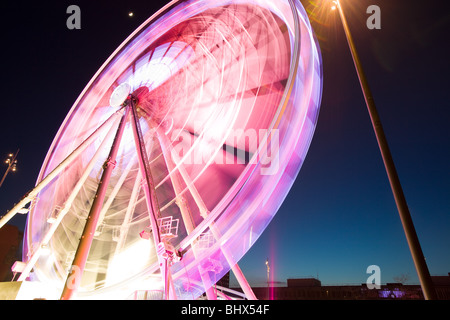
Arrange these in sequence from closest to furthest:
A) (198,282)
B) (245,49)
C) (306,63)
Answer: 1. (198,282)
2. (306,63)
3. (245,49)

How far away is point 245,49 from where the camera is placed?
8625 millimetres

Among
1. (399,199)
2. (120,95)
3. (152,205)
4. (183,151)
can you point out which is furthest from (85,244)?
(399,199)

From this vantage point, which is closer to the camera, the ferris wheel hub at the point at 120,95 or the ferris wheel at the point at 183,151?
the ferris wheel at the point at 183,151

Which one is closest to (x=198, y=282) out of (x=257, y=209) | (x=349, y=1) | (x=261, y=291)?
(x=257, y=209)

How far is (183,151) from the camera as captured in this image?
355 inches

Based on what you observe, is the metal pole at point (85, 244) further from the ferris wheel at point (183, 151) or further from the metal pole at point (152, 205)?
the metal pole at point (152, 205)

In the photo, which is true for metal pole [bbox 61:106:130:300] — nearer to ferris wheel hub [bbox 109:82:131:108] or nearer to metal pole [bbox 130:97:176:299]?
metal pole [bbox 130:97:176:299]

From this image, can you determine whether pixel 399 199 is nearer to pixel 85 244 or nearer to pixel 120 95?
pixel 85 244

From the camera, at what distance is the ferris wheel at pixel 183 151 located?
558 centimetres

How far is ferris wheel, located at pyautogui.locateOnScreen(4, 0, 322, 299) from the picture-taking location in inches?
220

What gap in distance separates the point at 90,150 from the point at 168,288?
339 inches

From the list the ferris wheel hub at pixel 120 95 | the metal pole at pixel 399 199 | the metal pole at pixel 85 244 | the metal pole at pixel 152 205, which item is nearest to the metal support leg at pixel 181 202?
the metal pole at pixel 152 205

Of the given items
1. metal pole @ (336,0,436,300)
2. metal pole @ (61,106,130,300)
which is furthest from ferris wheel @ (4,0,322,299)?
metal pole @ (336,0,436,300)

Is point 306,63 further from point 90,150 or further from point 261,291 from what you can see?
point 261,291
